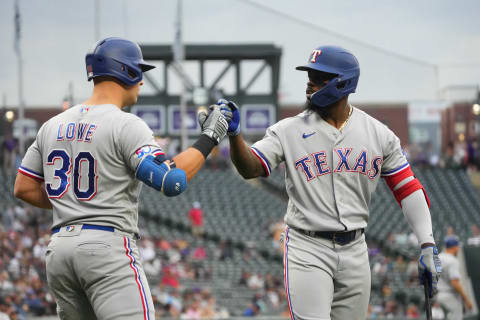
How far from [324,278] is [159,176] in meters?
1.23

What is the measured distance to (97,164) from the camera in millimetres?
3793

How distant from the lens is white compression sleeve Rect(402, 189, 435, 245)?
4755 millimetres

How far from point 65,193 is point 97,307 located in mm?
566

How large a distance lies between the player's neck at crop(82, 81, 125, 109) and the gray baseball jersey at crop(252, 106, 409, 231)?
3.04ft

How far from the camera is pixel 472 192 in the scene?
27781 millimetres

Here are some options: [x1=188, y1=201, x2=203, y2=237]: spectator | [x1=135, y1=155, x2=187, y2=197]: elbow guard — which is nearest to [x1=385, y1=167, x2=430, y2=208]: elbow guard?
[x1=135, y1=155, x2=187, y2=197]: elbow guard

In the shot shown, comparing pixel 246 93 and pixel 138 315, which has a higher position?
pixel 138 315

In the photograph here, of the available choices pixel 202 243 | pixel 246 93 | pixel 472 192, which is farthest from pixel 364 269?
pixel 246 93

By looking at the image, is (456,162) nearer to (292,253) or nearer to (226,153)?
(226,153)

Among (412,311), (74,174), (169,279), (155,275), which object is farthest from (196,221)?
(74,174)

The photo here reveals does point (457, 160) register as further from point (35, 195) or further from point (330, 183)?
point (35, 195)

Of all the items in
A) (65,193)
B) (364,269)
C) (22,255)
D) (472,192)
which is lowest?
(472,192)

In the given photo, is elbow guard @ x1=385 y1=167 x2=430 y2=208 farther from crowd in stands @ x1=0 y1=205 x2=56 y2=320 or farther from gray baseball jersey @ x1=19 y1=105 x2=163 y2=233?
crowd in stands @ x1=0 y1=205 x2=56 y2=320

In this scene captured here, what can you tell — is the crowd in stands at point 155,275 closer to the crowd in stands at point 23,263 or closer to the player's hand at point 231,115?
the crowd in stands at point 23,263
